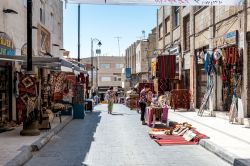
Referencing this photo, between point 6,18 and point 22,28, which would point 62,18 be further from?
point 6,18

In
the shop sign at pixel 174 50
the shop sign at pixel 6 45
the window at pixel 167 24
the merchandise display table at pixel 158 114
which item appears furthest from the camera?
the window at pixel 167 24

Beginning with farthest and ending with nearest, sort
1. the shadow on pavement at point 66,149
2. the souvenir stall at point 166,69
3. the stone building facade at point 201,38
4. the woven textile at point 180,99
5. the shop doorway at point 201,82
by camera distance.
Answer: the souvenir stall at point 166,69
the woven textile at point 180,99
the shop doorway at point 201,82
the stone building facade at point 201,38
the shadow on pavement at point 66,149

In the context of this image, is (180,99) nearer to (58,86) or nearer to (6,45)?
(58,86)

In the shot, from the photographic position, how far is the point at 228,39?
18.2 meters

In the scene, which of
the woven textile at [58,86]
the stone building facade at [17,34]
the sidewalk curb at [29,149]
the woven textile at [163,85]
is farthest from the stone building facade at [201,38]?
the stone building facade at [17,34]

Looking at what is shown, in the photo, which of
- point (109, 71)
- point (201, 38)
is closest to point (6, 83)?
point (201, 38)

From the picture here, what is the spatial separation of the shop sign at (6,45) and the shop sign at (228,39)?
8.88m

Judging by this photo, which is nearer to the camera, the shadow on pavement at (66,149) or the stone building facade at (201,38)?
the shadow on pavement at (66,149)

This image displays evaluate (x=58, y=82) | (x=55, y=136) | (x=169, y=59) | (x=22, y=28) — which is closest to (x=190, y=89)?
(x=169, y=59)

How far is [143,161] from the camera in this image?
30.8 ft

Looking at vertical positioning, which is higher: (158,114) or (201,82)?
(201,82)

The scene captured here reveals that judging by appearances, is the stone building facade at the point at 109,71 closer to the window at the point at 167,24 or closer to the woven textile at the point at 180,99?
the window at the point at 167,24

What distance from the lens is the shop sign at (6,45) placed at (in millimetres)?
14477

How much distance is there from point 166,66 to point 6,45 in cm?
1638
